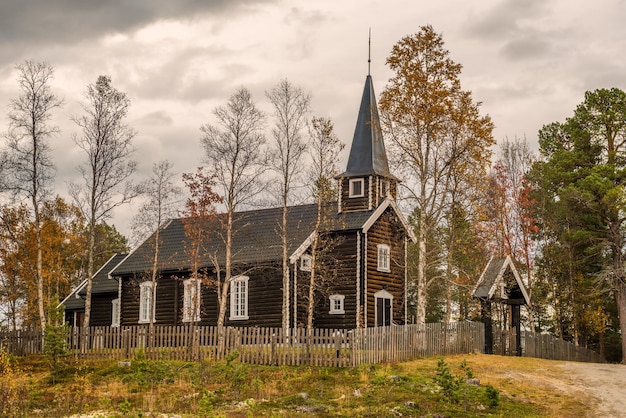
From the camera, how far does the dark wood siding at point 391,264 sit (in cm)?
3988

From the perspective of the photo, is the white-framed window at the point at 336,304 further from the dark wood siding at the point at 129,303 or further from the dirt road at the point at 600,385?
the dark wood siding at the point at 129,303

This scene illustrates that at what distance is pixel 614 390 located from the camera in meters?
24.5

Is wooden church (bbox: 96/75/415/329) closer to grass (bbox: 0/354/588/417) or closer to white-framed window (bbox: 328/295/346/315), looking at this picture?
white-framed window (bbox: 328/295/346/315)

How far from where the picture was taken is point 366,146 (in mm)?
42844

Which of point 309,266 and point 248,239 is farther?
point 248,239

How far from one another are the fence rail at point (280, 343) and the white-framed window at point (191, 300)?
4812 millimetres

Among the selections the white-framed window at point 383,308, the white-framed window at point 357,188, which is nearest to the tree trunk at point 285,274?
the white-framed window at point 383,308

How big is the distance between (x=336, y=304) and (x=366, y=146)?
901 cm

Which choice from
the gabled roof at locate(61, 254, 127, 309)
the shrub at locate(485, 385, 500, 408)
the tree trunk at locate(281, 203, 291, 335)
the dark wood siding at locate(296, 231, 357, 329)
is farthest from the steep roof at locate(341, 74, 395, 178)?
the shrub at locate(485, 385, 500, 408)

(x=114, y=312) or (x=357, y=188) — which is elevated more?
(x=357, y=188)

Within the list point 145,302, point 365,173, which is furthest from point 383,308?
point 145,302

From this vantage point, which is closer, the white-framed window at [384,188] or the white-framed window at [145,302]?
the white-framed window at [384,188]

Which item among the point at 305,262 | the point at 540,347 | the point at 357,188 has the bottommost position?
the point at 540,347

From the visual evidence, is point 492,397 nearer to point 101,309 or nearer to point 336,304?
point 336,304
